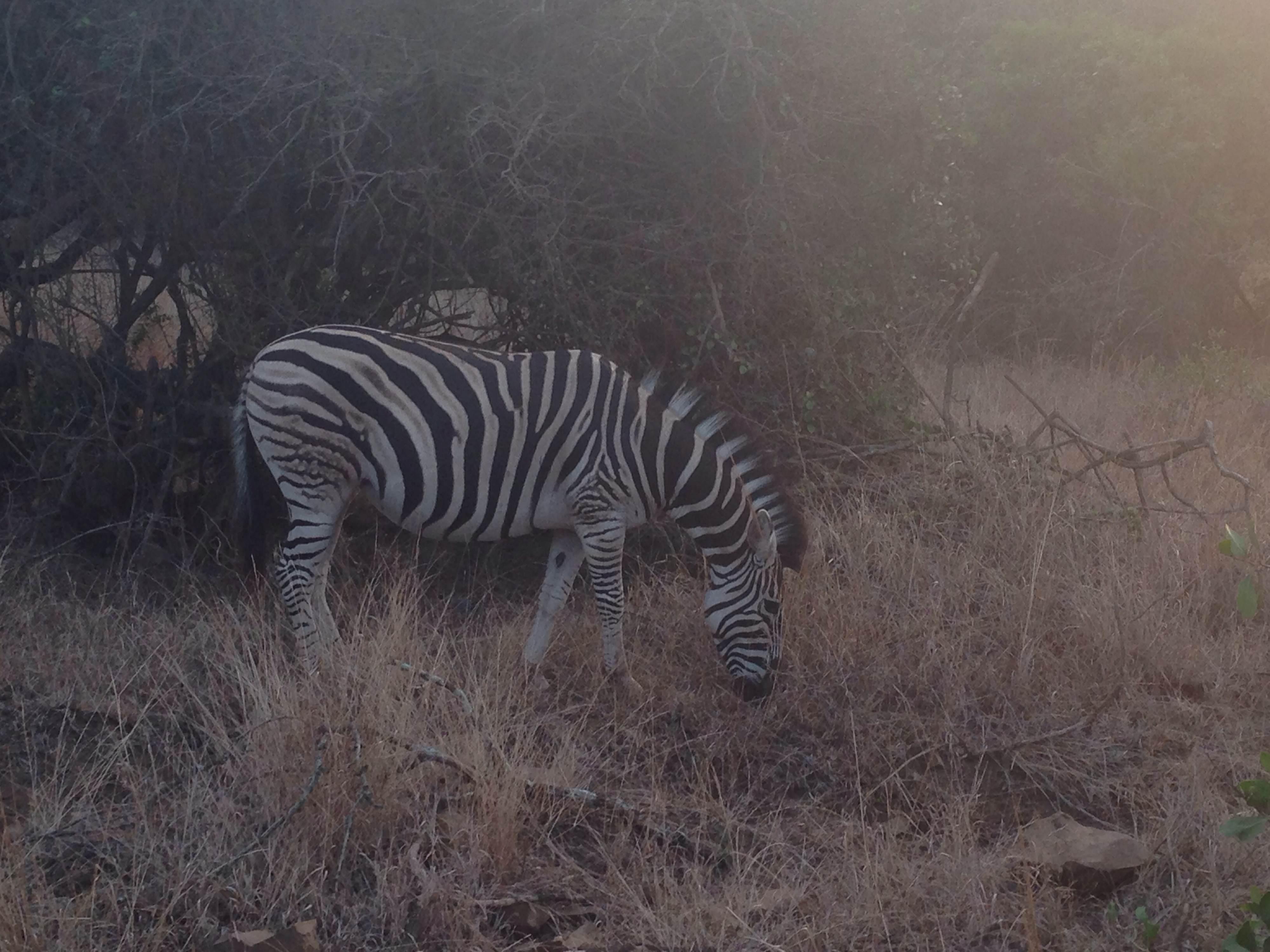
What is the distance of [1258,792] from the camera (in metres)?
2.56

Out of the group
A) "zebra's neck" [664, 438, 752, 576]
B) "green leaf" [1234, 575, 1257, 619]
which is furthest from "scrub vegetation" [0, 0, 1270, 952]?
"zebra's neck" [664, 438, 752, 576]

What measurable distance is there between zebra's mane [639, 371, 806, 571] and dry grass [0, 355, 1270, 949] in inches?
16.6

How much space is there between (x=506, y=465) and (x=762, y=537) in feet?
3.88

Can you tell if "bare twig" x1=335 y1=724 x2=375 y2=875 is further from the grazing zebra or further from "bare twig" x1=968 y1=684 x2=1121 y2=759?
"bare twig" x1=968 y1=684 x2=1121 y2=759

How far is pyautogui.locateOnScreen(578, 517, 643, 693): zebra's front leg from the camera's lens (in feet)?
17.8

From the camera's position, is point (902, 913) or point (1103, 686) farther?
point (1103, 686)

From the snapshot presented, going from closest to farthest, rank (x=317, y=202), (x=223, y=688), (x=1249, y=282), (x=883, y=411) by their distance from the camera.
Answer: (x=223, y=688), (x=317, y=202), (x=883, y=411), (x=1249, y=282)

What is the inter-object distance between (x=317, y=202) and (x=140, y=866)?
4372 mm

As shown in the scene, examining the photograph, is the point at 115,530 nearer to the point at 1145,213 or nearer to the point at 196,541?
the point at 196,541

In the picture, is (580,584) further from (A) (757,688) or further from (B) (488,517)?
(A) (757,688)

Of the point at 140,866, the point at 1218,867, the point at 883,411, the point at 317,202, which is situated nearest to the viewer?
the point at 140,866

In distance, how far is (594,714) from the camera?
16.9 feet

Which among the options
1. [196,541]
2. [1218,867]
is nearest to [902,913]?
[1218,867]

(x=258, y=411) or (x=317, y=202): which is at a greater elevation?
(x=317, y=202)
